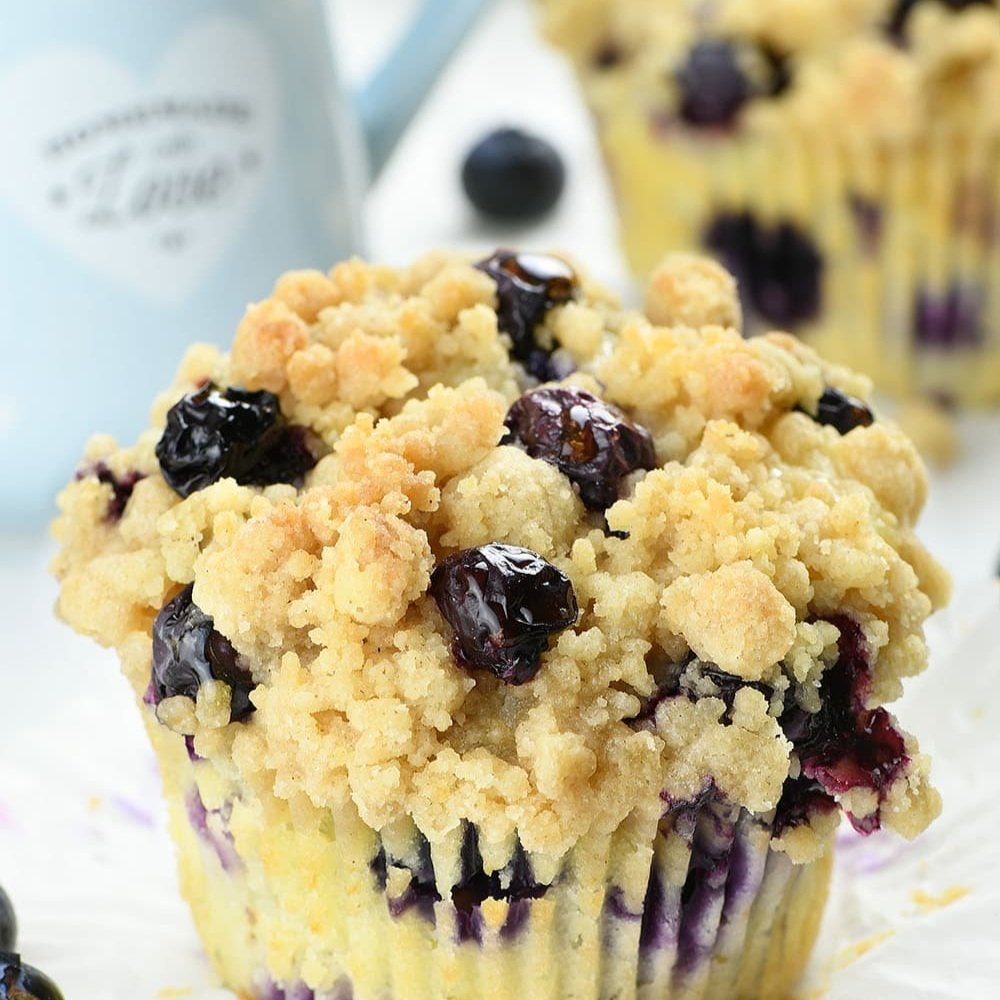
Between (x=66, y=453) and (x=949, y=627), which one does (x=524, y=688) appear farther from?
(x=66, y=453)

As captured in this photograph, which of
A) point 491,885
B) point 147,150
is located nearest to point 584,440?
point 491,885

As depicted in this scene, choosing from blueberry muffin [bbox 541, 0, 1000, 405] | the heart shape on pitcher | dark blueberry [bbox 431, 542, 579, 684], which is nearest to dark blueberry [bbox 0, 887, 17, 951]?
dark blueberry [bbox 431, 542, 579, 684]

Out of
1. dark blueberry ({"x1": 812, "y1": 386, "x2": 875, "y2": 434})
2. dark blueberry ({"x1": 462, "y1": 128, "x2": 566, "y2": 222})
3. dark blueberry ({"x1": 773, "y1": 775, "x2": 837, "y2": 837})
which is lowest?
dark blueberry ({"x1": 773, "y1": 775, "x2": 837, "y2": 837})

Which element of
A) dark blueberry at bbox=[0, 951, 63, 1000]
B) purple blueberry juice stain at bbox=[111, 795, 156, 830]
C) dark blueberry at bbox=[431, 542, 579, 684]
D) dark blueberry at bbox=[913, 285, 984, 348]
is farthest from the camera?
dark blueberry at bbox=[913, 285, 984, 348]

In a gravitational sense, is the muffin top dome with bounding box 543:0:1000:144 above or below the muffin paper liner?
above

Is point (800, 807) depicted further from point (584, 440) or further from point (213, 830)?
point (213, 830)

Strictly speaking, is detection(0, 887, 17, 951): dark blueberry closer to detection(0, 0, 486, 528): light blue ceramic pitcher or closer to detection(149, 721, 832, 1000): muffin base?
detection(149, 721, 832, 1000): muffin base
